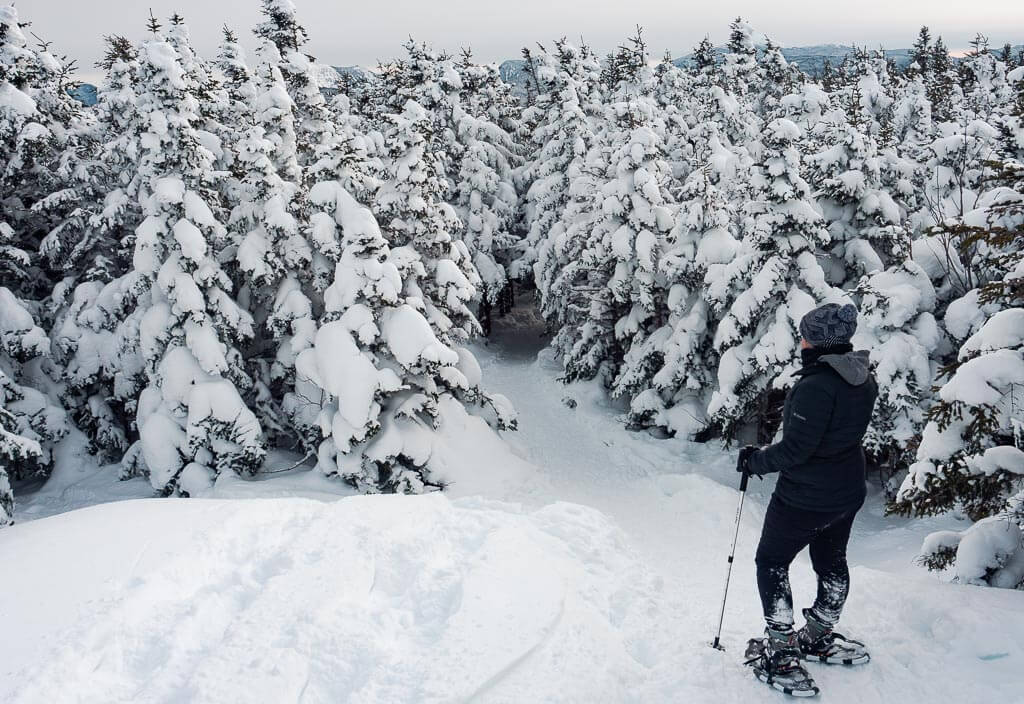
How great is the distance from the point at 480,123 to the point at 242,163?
50.6 feet

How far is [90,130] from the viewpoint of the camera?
21.6 m

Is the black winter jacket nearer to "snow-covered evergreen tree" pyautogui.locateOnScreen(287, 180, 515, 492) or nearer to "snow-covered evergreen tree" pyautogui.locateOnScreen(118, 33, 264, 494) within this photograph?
"snow-covered evergreen tree" pyautogui.locateOnScreen(287, 180, 515, 492)

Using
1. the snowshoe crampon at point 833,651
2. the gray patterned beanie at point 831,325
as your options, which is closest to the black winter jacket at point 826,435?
the gray patterned beanie at point 831,325

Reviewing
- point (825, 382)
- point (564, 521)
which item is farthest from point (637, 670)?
point (564, 521)

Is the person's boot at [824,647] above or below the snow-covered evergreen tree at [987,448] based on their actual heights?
below

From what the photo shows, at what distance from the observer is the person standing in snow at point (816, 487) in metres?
4.41

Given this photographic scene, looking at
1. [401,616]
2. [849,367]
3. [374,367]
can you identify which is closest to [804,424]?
[849,367]

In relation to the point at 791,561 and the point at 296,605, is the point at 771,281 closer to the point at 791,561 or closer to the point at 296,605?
the point at 791,561

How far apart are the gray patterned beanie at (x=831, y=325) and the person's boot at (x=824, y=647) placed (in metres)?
2.25

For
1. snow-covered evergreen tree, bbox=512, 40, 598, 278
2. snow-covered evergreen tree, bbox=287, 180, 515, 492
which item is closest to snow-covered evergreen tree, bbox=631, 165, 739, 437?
snow-covered evergreen tree, bbox=287, 180, 515, 492

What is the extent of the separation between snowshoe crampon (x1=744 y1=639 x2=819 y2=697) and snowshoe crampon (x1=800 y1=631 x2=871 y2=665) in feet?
0.67

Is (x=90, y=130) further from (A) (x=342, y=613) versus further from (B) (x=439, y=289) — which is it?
(A) (x=342, y=613)

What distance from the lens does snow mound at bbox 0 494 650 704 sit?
469 cm

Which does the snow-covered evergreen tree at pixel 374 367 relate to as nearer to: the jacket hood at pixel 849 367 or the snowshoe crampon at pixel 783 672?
the snowshoe crampon at pixel 783 672
